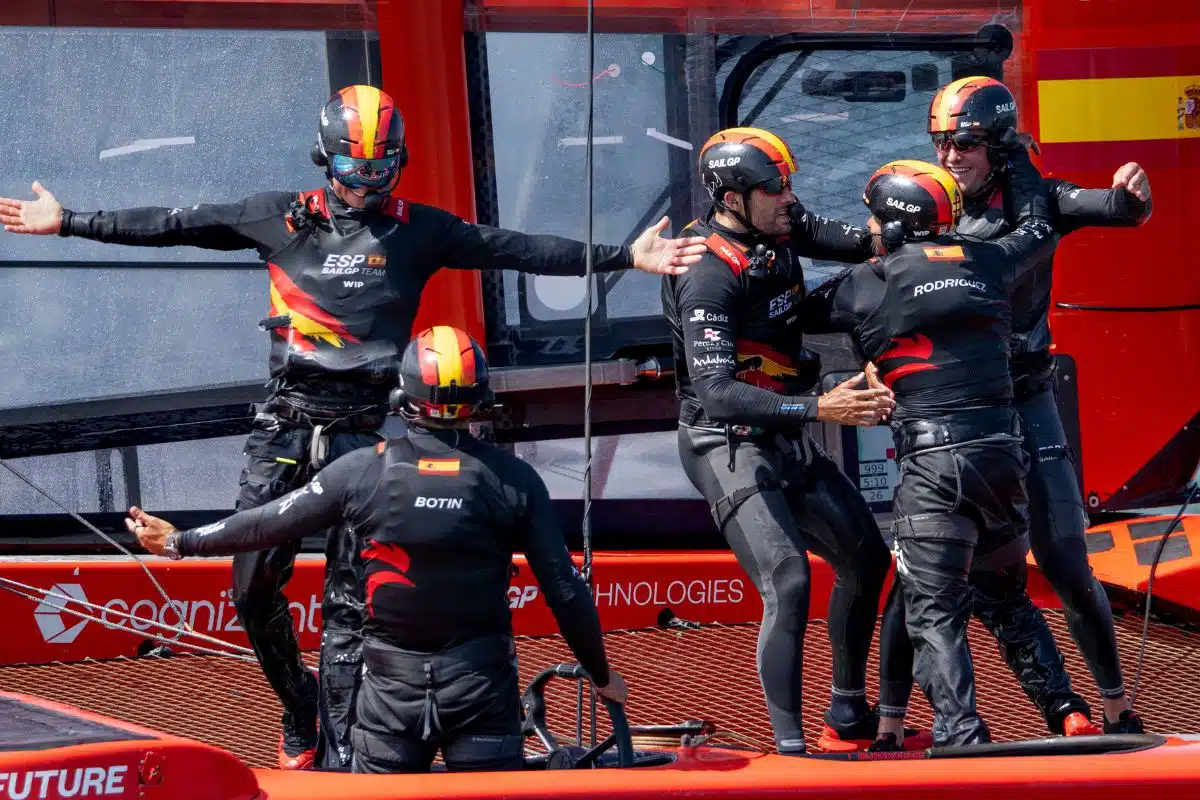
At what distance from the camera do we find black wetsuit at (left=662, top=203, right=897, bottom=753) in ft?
14.8

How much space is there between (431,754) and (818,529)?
144cm

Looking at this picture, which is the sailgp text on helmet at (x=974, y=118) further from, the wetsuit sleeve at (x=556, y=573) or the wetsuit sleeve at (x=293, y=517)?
the wetsuit sleeve at (x=293, y=517)

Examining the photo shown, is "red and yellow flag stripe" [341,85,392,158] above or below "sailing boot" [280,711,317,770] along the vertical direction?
above

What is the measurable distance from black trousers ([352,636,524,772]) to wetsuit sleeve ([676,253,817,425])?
983 mm

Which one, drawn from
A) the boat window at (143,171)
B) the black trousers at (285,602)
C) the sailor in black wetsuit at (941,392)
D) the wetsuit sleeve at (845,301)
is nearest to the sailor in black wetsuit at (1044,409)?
the sailor in black wetsuit at (941,392)

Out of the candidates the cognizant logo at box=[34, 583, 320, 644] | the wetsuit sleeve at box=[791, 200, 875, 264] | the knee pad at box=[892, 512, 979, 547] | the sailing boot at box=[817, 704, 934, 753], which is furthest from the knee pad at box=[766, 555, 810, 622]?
the cognizant logo at box=[34, 583, 320, 644]

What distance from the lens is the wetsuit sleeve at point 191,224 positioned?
482cm

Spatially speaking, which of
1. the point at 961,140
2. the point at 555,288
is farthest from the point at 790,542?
the point at 555,288

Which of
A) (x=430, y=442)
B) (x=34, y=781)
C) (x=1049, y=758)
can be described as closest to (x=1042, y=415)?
(x=1049, y=758)

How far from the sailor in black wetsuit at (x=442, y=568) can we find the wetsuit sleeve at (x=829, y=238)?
57.6 inches

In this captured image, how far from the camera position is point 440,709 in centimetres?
376

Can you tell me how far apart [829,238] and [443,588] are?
1866 mm

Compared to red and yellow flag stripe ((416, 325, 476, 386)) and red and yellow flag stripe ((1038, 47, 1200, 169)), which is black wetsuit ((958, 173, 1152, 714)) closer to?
red and yellow flag stripe ((1038, 47, 1200, 169))

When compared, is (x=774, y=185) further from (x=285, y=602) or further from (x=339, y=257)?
(x=285, y=602)
